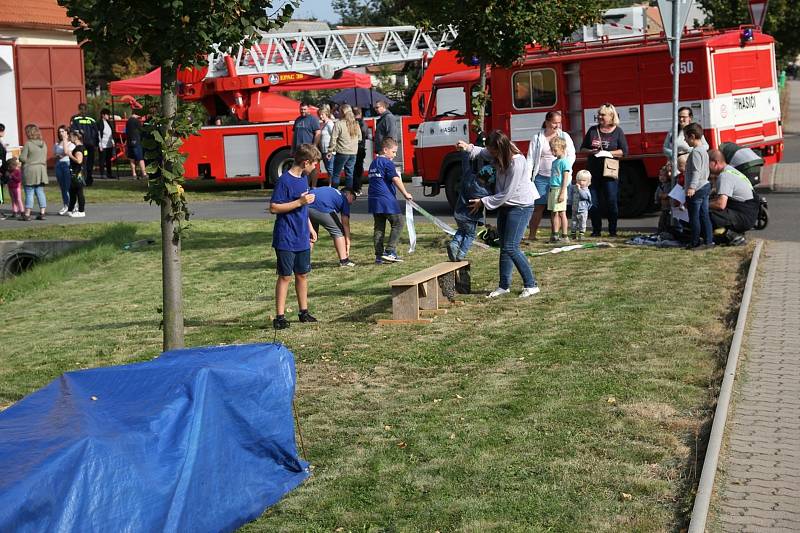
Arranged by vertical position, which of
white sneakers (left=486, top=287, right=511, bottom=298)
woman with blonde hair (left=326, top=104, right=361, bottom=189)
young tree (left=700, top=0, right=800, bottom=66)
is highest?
young tree (left=700, top=0, right=800, bottom=66)

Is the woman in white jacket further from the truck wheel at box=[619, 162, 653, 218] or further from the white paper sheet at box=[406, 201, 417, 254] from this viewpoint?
the truck wheel at box=[619, 162, 653, 218]

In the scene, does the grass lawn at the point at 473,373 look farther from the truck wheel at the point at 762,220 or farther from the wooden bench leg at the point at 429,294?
the truck wheel at the point at 762,220

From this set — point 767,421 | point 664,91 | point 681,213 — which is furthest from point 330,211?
point 767,421

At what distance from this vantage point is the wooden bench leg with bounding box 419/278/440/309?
1120cm

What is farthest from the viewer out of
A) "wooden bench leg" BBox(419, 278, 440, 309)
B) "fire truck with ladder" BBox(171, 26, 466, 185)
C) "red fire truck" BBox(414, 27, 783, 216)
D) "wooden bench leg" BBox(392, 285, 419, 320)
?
"fire truck with ladder" BBox(171, 26, 466, 185)

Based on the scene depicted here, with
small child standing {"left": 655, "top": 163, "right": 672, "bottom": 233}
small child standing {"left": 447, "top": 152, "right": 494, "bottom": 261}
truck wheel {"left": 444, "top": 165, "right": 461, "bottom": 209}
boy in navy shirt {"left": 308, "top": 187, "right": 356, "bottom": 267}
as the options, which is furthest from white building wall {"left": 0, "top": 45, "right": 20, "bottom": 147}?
small child standing {"left": 447, "top": 152, "right": 494, "bottom": 261}

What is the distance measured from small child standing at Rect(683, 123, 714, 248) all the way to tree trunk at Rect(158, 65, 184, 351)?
765 cm

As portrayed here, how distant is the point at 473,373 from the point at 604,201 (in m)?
7.88

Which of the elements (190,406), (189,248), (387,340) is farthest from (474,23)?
(190,406)

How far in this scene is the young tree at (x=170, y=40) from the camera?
7.57 m

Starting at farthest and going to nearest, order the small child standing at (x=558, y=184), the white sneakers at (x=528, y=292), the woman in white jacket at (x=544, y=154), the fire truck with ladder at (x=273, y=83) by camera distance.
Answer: the fire truck with ladder at (x=273, y=83), the woman in white jacket at (x=544, y=154), the small child standing at (x=558, y=184), the white sneakers at (x=528, y=292)

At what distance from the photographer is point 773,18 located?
35.5 meters

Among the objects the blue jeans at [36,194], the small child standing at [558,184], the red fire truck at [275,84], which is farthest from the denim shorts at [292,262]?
the red fire truck at [275,84]

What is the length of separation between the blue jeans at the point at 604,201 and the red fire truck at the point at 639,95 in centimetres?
227
